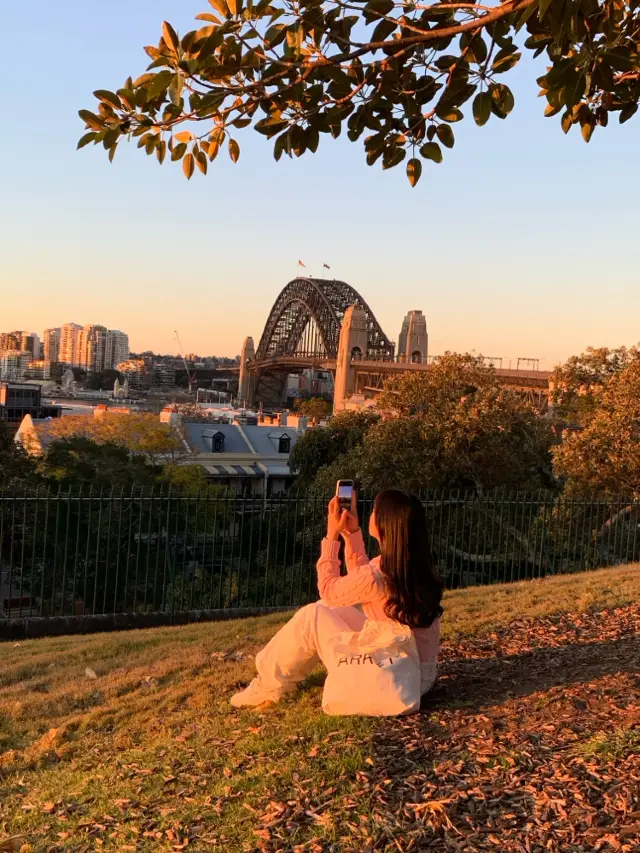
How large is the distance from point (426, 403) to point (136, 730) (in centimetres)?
1621

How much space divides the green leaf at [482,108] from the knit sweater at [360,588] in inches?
91.0

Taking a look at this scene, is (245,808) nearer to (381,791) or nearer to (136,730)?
(381,791)

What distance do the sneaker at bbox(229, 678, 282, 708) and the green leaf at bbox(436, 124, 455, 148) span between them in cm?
336

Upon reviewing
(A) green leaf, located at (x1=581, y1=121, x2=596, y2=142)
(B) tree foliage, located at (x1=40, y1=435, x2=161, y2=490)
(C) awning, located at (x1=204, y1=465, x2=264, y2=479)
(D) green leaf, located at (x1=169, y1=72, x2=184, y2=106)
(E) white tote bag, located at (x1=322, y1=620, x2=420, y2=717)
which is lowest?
(C) awning, located at (x1=204, y1=465, x2=264, y2=479)

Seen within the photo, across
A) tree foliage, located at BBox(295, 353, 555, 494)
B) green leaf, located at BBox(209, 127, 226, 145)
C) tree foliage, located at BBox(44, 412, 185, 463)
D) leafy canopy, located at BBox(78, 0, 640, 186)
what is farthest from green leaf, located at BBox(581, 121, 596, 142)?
tree foliage, located at BBox(44, 412, 185, 463)

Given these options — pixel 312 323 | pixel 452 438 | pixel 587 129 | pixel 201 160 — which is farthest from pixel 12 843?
pixel 312 323

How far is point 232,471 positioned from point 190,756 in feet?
122

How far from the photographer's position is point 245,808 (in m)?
3.41

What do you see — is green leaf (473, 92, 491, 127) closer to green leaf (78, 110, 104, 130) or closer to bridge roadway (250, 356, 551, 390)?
green leaf (78, 110, 104, 130)

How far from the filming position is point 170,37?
10.3 ft

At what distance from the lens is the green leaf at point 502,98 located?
4.16 m

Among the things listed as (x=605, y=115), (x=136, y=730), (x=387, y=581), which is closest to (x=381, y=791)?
(x=387, y=581)

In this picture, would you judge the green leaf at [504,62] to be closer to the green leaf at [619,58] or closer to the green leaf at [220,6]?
the green leaf at [619,58]

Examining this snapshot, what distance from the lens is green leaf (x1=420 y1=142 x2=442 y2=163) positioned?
4457 millimetres
